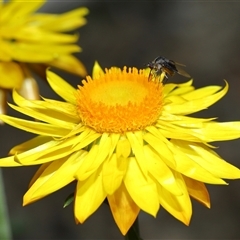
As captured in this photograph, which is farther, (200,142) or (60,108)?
(60,108)

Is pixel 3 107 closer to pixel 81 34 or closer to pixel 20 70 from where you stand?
pixel 20 70

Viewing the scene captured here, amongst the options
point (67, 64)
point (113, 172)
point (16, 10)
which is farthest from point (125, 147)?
point (16, 10)

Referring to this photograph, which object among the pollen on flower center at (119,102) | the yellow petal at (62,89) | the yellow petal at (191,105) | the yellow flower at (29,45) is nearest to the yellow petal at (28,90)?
the yellow flower at (29,45)

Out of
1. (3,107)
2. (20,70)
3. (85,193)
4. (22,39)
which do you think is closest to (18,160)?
(85,193)

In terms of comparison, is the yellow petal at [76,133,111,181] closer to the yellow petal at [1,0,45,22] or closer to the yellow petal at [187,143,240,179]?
the yellow petal at [187,143,240,179]

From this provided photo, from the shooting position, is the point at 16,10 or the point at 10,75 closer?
the point at 10,75

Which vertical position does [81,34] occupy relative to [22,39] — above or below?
above

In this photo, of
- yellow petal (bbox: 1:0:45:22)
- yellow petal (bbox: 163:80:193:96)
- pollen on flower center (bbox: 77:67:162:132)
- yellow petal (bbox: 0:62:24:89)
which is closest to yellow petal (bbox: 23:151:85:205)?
pollen on flower center (bbox: 77:67:162:132)

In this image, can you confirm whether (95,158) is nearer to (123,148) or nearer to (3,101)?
(123,148)
